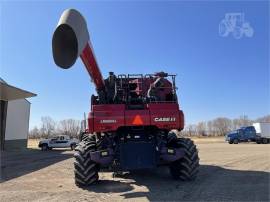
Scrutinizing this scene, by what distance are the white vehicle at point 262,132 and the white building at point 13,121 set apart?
102 feet

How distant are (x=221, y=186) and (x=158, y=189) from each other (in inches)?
71.3

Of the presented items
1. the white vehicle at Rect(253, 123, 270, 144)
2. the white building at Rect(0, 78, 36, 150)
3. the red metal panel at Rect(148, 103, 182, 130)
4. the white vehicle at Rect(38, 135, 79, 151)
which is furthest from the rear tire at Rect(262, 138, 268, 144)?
the red metal panel at Rect(148, 103, 182, 130)

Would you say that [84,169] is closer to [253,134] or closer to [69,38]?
[69,38]

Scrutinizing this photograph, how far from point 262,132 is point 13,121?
1304 inches

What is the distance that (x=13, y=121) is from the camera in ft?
149

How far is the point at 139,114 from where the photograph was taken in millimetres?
11797

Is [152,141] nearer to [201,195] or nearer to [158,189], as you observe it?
[158,189]

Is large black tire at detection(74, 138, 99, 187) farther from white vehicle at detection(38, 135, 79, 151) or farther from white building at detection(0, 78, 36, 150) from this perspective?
white vehicle at detection(38, 135, 79, 151)

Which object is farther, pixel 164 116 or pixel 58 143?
pixel 58 143

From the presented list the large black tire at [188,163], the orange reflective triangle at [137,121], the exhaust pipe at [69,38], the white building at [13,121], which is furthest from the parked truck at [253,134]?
the exhaust pipe at [69,38]

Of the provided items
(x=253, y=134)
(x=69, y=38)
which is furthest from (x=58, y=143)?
(x=69, y=38)

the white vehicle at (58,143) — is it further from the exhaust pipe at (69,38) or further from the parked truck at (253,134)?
the exhaust pipe at (69,38)

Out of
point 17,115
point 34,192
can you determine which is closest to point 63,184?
point 34,192

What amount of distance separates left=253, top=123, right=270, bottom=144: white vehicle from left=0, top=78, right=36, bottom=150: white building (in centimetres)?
3104
